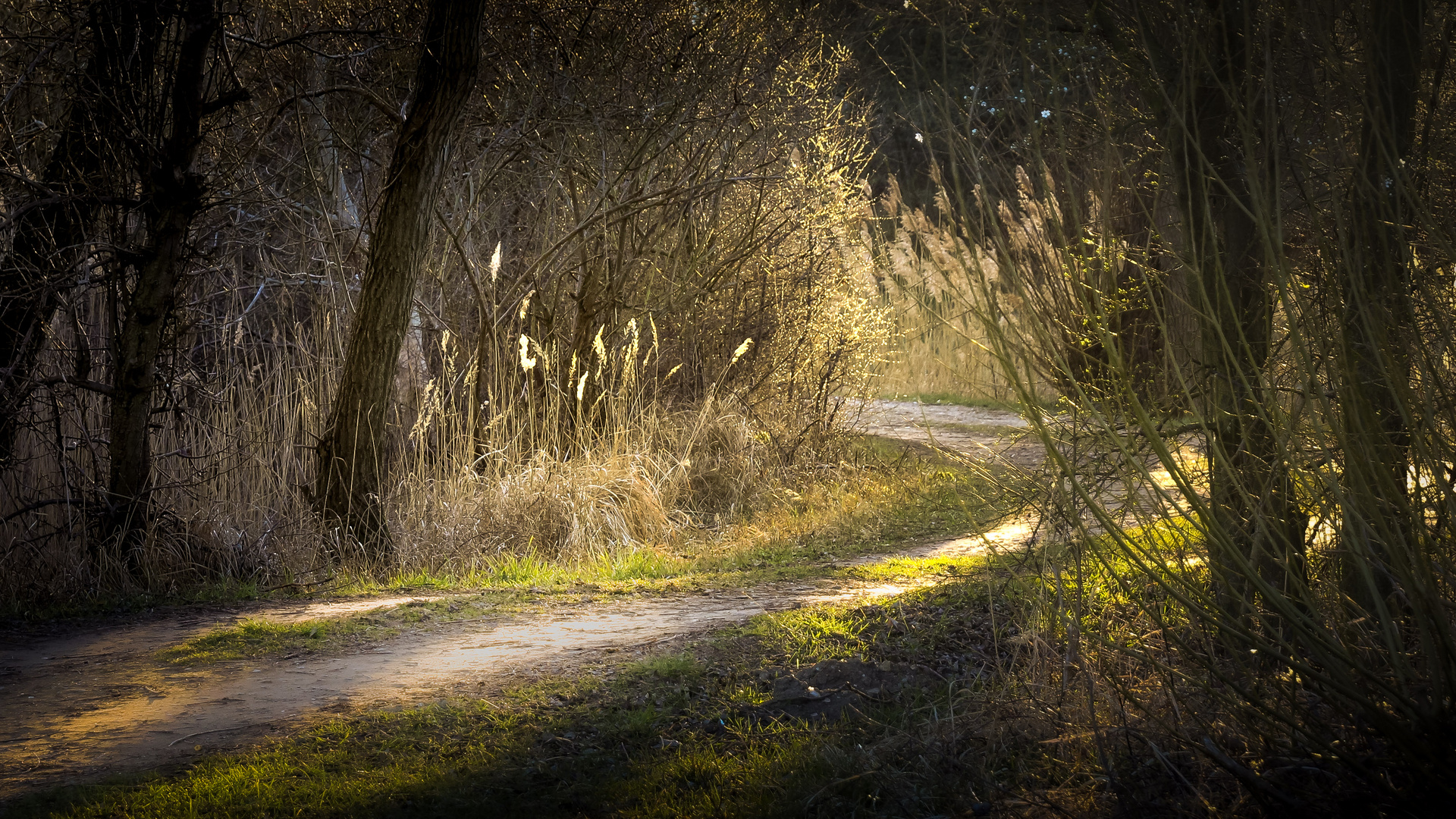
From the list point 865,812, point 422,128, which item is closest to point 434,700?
point 865,812

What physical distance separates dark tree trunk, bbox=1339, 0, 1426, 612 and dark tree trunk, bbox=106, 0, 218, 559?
560 centimetres

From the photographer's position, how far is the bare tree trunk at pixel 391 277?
21.8 ft

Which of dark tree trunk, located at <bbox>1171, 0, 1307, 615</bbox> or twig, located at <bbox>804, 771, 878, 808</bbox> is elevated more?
dark tree trunk, located at <bbox>1171, 0, 1307, 615</bbox>

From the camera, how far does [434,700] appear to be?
4.14 metres

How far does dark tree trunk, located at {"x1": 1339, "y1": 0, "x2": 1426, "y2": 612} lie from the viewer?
2.26 meters

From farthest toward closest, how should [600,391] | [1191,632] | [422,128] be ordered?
[600,391]
[422,128]
[1191,632]

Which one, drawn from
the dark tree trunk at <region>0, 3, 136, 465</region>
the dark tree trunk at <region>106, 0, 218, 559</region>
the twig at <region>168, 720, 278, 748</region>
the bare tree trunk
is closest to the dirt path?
the twig at <region>168, 720, 278, 748</region>

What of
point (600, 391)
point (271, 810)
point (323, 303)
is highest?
point (323, 303)

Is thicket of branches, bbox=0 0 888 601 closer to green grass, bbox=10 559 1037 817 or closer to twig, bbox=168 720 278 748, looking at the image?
twig, bbox=168 720 278 748

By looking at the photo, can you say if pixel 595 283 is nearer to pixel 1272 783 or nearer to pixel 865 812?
pixel 865 812

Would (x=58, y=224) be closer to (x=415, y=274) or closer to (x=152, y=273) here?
(x=152, y=273)

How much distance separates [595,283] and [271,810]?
21.7ft

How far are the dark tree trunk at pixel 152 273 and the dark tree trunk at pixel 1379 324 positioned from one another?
5.60 m

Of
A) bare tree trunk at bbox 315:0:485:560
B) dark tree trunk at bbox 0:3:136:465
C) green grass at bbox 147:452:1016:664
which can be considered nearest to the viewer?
green grass at bbox 147:452:1016:664
